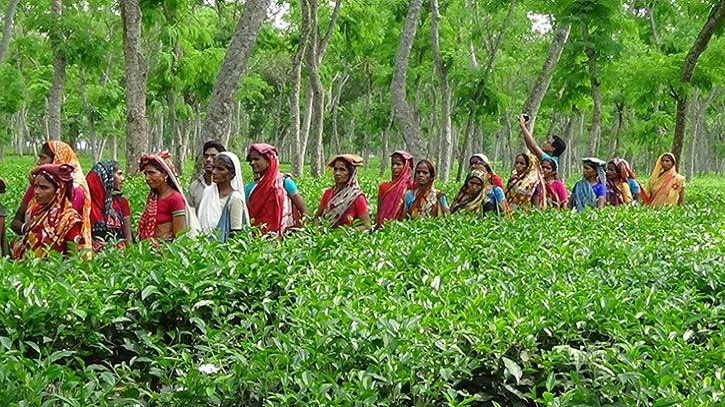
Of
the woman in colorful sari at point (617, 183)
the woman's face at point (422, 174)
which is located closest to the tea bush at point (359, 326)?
the woman's face at point (422, 174)

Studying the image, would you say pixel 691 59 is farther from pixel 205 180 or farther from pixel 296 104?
pixel 205 180

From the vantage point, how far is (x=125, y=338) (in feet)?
11.4

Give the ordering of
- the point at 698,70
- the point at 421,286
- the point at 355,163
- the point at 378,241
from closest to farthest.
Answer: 1. the point at 421,286
2. the point at 378,241
3. the point at 355,163
4. the point at 698,70

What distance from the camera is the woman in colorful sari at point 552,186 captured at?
888cm

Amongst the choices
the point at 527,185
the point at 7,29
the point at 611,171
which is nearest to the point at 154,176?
the point at 527,185

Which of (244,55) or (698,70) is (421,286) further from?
(698,70)

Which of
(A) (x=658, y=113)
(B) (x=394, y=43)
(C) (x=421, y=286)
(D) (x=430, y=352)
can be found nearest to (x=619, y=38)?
(A) (x=658, y=113)

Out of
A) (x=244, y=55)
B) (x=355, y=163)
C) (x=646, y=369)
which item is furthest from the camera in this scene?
(x=244, y=55)

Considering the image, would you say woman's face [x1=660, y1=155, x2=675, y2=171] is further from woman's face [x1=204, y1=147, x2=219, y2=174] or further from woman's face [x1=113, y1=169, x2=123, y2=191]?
woman's face [x1=113, y1=169, x2=123, y2=191]

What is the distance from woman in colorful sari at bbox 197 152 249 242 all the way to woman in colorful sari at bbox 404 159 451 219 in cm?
200

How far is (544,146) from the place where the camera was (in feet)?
31.1

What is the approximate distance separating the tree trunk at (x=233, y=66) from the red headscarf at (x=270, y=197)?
1.99 metres

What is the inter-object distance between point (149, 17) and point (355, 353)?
11545mm

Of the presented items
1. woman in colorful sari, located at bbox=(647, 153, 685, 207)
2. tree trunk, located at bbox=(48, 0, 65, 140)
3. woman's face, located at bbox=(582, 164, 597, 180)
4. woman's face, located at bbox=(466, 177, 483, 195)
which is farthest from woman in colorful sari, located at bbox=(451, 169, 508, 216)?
tree trunk, located at bbox=(48, 0, 65, 140)
